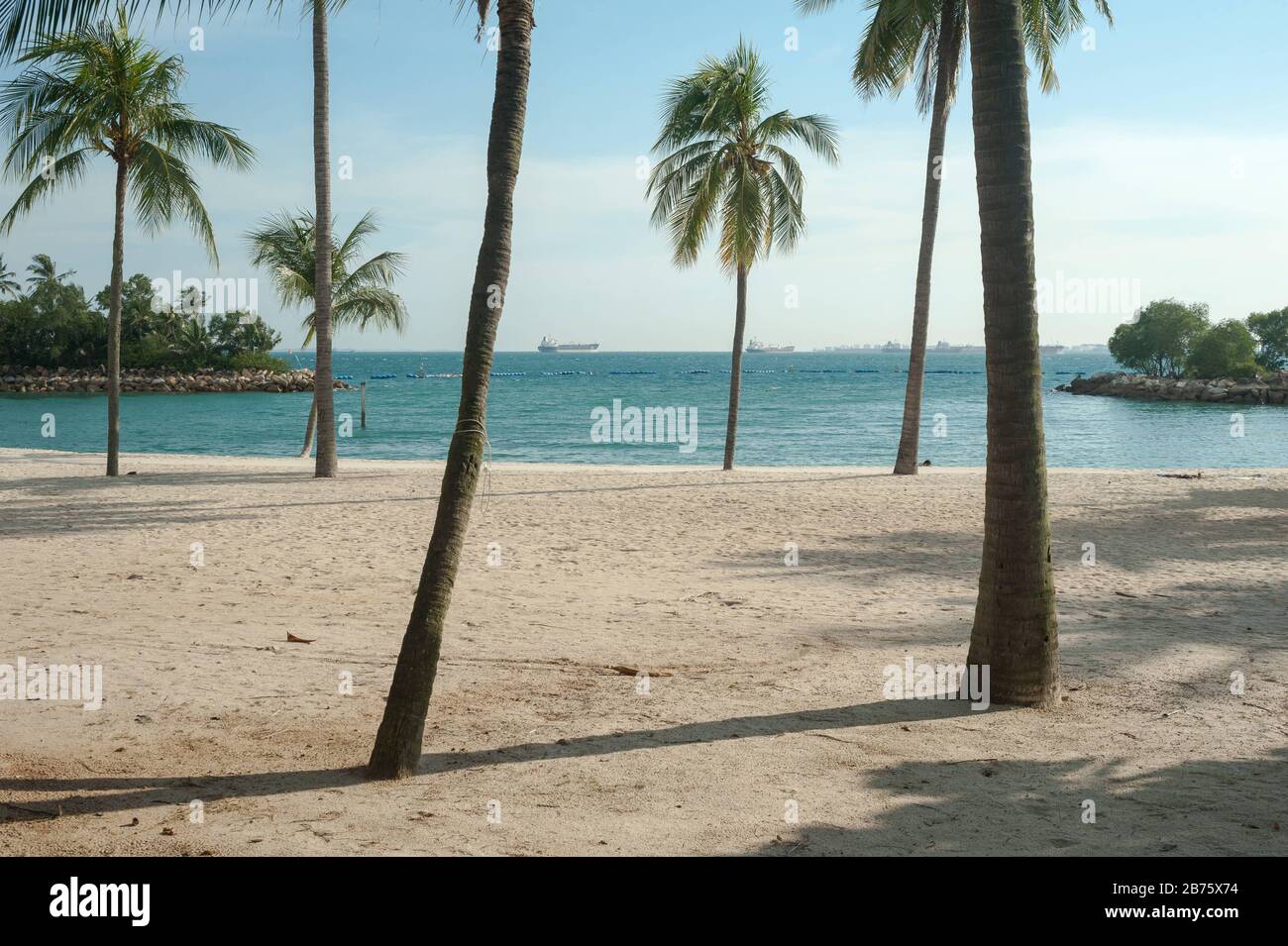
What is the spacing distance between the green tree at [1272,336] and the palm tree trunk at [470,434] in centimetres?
7542

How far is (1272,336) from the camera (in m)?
69.2

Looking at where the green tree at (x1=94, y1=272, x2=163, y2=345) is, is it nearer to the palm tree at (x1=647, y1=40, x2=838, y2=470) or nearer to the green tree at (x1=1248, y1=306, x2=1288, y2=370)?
the palm tree at (x1=647, y1=40, x2=838, y2=470)

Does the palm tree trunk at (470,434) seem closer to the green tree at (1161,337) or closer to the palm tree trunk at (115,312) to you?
the palm tree trunk at (115,312)

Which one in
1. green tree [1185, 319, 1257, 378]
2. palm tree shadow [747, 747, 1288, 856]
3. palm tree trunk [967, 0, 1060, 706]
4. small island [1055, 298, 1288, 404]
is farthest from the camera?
green tree [1185, 319, 1257, 378]

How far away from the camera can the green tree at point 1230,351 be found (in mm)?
65438

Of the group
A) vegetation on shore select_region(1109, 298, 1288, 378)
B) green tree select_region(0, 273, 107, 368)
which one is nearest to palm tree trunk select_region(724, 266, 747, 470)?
vegetation on shore select_region(1109, 298, 1288, 378)

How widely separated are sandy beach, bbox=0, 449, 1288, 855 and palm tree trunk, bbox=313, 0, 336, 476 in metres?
5.53

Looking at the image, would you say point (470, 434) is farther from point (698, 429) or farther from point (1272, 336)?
point (1272, 336)

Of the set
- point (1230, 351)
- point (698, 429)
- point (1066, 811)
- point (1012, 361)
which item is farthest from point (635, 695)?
point (1230, 351)

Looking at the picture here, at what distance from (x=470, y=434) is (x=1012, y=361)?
3.23 m

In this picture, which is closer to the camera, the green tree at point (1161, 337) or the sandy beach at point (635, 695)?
the sandy beach at point (635, 695)

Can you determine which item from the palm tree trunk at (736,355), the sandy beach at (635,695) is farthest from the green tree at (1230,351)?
the sandy beach at (635,695)

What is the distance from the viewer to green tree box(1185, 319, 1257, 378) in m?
65.4
